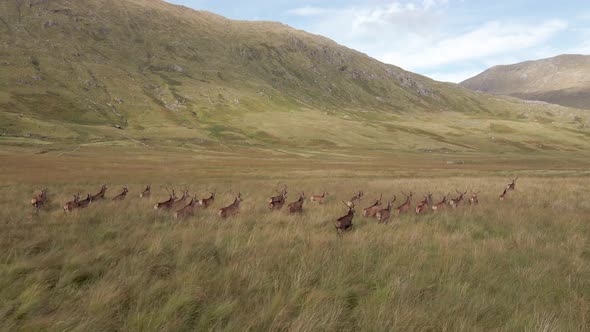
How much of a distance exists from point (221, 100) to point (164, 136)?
8317cm

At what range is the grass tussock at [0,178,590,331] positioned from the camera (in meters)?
4.15

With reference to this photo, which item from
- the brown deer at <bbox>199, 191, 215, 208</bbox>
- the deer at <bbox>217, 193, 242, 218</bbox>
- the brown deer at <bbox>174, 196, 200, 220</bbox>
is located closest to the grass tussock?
the brown deer at <bbox>174, 196, 200, 220</bbox>

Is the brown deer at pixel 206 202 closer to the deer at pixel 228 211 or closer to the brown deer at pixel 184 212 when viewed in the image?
the brown deer at pixel 184 212

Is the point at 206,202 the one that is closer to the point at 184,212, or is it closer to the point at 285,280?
the point at 184,212

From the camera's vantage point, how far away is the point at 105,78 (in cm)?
18350

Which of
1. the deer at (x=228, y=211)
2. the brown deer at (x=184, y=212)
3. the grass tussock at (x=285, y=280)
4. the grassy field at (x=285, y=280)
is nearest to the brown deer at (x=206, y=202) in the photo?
the brown deer at (x=184, y=212)

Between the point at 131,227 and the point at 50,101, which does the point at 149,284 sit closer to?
the point at 131,227

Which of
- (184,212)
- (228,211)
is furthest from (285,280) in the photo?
(184,212)

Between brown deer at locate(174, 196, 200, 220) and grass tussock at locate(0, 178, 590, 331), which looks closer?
grass tussock at locate(0, 178, 590, 331)

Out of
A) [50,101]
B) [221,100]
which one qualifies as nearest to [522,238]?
[50,101]

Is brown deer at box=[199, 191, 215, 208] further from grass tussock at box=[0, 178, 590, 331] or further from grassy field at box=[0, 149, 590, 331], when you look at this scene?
grass tussock at box=[0, 178, 590, 331]

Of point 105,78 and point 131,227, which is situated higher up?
point 105,78

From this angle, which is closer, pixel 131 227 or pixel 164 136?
pixel 131 227

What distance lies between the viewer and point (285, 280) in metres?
5.33
